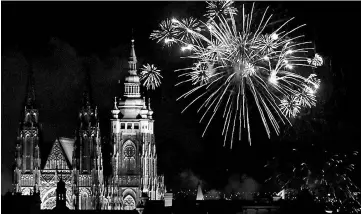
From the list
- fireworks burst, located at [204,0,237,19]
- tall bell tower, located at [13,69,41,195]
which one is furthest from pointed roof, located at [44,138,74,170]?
fireworks burst, located at [204,0,237,19]

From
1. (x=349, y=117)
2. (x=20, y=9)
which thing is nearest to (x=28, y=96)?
(x=20, y=9)

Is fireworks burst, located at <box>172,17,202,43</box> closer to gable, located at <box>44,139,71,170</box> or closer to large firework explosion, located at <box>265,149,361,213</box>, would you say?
large firework explosion, located at <box>265,149,361,213</box>

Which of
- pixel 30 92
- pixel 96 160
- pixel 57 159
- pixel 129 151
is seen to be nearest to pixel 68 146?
pixel 57 159

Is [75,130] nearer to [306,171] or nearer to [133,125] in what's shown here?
[133,125]

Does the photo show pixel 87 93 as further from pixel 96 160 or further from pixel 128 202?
pixel 128 202

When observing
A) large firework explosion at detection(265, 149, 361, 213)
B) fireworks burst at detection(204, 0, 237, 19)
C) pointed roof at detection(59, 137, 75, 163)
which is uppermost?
pointed roof at detection(59, 137, 75, 163)

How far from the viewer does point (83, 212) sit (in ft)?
217

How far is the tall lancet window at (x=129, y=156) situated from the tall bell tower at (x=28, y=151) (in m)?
5.83

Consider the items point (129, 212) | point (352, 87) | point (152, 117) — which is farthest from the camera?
point (152, 117)

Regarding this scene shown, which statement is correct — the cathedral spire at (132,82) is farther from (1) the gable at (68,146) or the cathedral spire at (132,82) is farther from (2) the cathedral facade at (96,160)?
(1) the gable at (68,146)

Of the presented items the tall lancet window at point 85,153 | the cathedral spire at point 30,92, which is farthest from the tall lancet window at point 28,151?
the tall lancet window at point 85,153

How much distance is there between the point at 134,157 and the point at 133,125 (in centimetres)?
242

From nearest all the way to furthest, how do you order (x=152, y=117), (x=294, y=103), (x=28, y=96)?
(x=294, y=103)
(x=28, y=96)
(x=152, y=117)

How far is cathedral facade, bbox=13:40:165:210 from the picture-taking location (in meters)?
89.6
